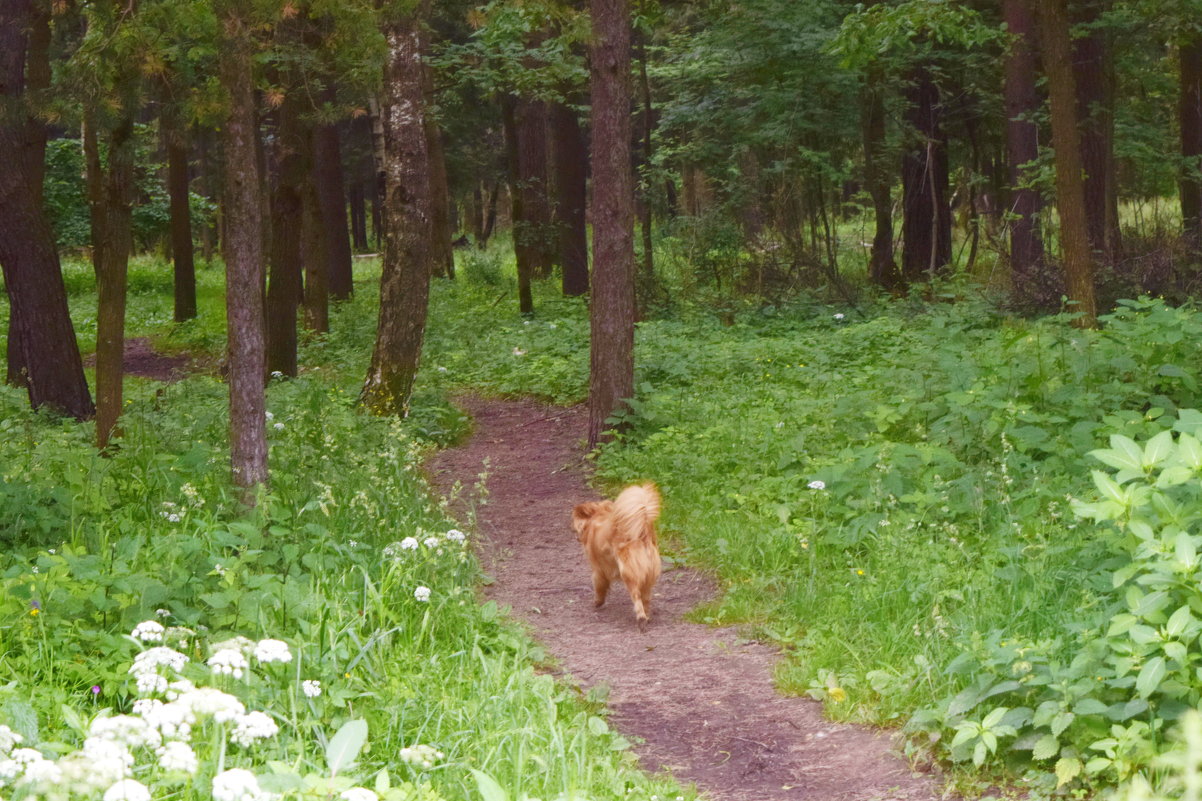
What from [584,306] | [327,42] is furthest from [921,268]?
[327,42]

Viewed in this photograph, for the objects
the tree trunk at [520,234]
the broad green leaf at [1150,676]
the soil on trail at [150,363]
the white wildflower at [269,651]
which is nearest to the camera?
the white wildflower at [269,651]

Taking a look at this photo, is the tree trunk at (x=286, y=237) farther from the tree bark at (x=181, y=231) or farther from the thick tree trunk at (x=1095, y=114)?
the thick tree trunk at (x=1095, y=114)

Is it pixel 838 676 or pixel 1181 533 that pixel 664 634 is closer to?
pixel 838 676

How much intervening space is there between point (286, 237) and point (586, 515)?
32.6 feet

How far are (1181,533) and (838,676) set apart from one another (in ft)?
6.35

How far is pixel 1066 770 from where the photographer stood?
4.29 metres

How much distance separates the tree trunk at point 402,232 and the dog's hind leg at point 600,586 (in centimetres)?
586

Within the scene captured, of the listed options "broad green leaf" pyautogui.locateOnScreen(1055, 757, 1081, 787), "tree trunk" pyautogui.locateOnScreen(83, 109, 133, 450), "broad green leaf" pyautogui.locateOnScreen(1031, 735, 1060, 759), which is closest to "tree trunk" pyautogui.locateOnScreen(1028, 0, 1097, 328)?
"broad green leaf" pyautogui.locateOnScreen(1031, 735, 1060, 759)

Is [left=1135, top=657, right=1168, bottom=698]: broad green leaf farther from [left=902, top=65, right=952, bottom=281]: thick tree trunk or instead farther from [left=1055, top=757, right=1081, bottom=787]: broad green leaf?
[left=902, top=65, right=952, bottom=281]: thick tree trunk

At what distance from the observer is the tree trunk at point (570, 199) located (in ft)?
76.0

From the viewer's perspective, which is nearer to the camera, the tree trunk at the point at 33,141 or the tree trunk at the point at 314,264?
the tree trunk at the point at 33,141

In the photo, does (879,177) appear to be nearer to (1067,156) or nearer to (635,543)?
(1067,156)

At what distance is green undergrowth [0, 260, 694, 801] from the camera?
3.99 m

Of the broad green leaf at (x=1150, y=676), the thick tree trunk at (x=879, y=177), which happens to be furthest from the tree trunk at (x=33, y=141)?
the thick tree trunk at (x=879, y=177)
